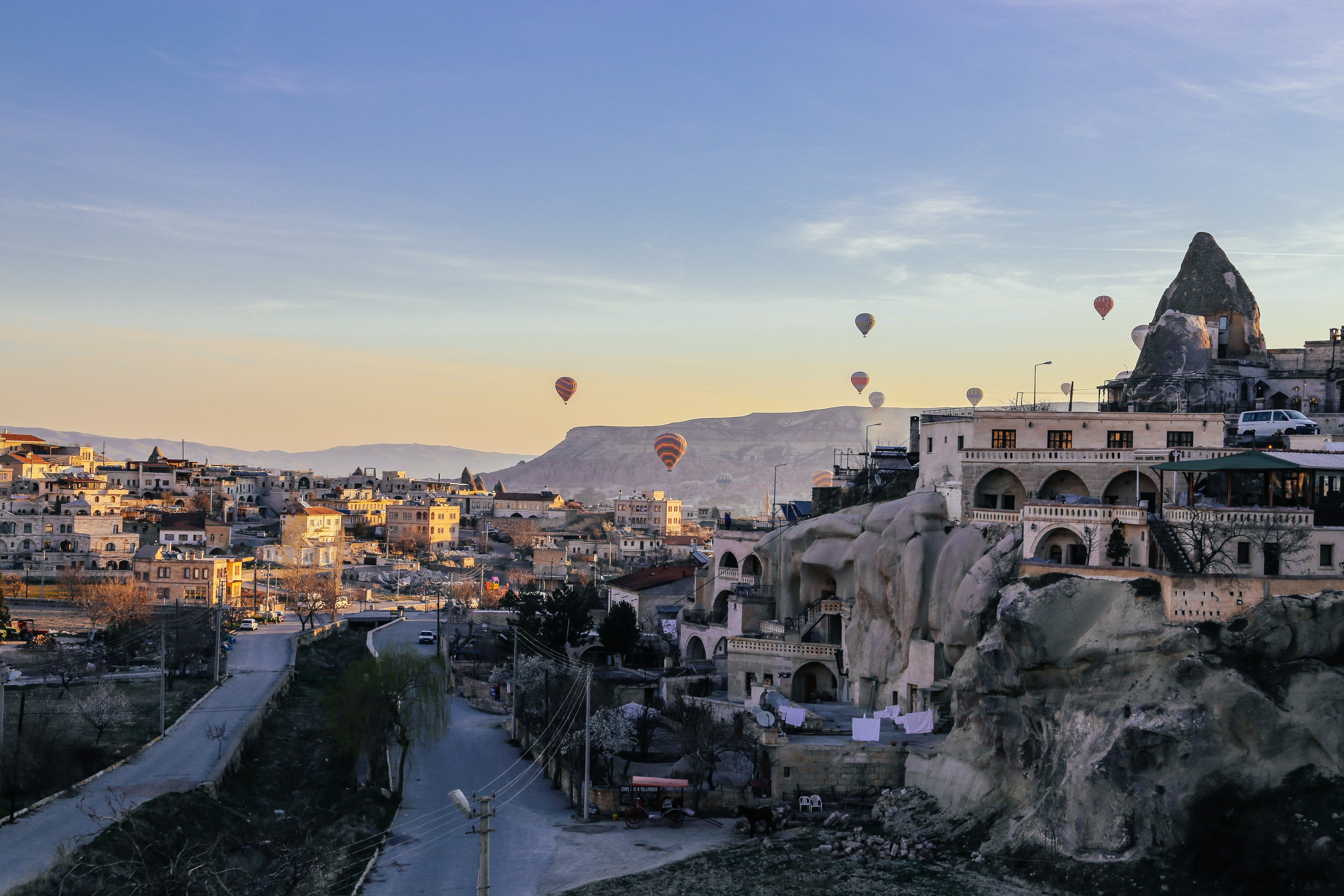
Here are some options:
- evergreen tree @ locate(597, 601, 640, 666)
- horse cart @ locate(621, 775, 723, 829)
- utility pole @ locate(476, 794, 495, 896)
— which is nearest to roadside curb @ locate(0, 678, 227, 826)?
horse cart @ locate(621, 775, 723, 829)

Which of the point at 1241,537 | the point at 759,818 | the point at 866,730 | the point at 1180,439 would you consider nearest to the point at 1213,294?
the point at 1180,439

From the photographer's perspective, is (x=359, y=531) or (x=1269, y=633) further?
(x=359, y=531)

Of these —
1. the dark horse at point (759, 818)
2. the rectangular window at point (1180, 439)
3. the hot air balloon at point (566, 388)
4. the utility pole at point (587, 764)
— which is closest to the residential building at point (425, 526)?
the hot air balloon at point (566, 388)

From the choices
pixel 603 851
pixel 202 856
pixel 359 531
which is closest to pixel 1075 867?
pixel 603 851

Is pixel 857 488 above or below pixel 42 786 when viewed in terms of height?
above

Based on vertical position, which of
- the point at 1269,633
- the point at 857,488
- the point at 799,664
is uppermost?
the point at 857,488

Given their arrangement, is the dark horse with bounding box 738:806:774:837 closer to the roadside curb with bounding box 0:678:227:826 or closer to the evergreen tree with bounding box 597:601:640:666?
the roadside curb with bounding box 0:678:227:826

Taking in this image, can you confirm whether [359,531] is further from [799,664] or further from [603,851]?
[603,851]
